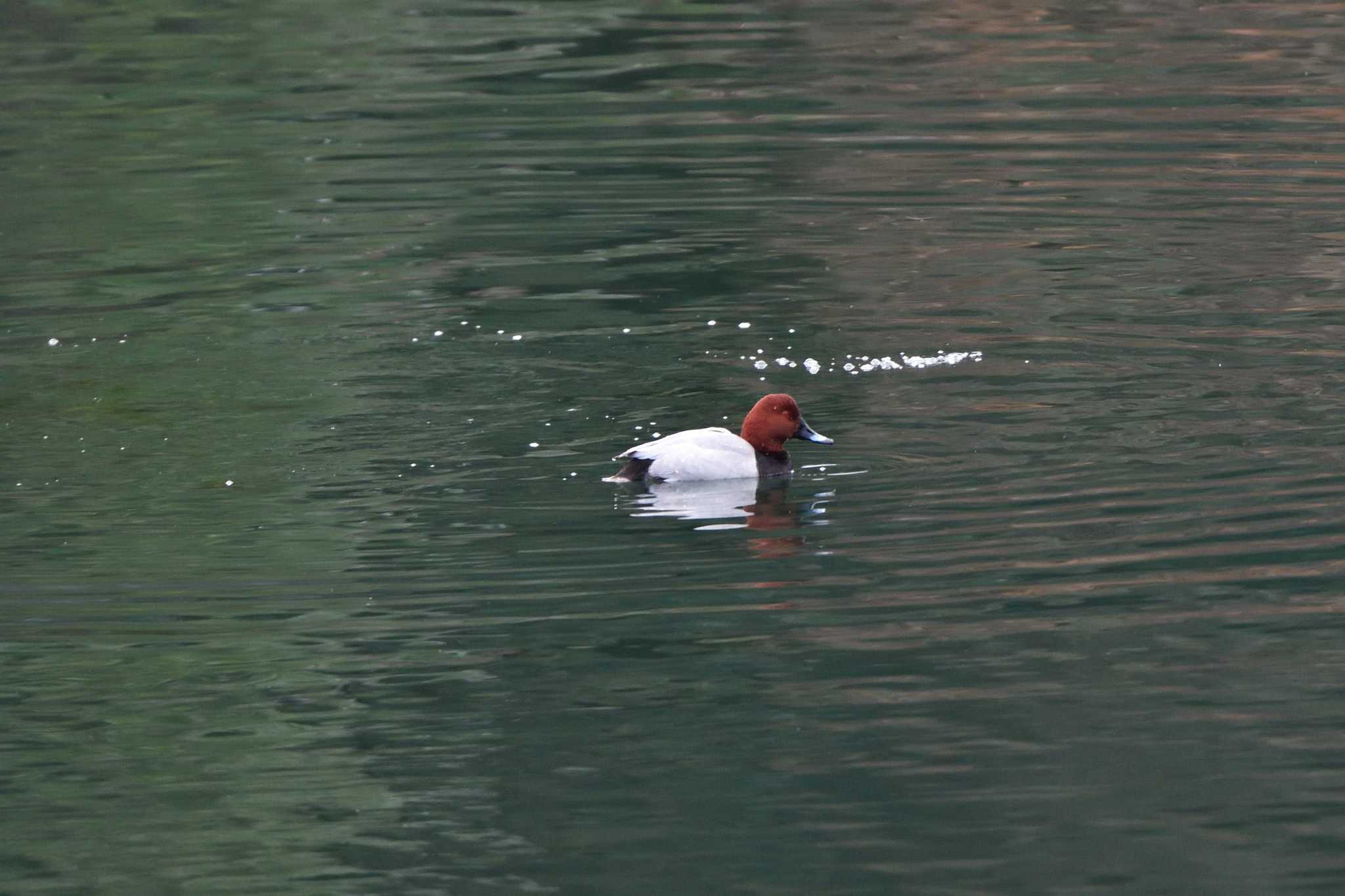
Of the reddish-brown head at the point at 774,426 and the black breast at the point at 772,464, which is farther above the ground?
the reddish-brown head at the point at 774,426

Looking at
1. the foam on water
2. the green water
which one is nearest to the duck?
the green water

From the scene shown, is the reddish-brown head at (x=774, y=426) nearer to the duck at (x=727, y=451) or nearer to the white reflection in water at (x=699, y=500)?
the duck at (x=727, y=451)

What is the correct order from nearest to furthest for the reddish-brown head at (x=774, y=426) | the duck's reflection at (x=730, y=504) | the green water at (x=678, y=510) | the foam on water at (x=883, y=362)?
the green water at (x=678, y=510), the duck's reflection at (x=730, y=504), the reddish-brown head at (x=774, y=426), the foam on water at (x=883, y=362)

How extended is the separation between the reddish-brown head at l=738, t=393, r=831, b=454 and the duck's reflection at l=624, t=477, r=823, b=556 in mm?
182

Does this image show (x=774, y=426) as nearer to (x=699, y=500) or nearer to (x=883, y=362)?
(x=699, y=500)

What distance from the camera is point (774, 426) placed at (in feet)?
33.3

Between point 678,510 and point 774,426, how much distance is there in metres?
0.79

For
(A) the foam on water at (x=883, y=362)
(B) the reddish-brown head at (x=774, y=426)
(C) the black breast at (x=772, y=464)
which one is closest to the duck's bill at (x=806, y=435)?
(B) the reddish-brown head at (x=774, y=426)

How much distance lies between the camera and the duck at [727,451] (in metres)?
9.80

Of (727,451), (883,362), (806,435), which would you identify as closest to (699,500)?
(727,451)

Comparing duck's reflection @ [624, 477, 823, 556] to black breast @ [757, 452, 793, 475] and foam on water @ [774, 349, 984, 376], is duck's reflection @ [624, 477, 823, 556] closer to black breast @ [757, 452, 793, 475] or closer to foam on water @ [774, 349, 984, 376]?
black breast @ [757, 452, 793, 475]

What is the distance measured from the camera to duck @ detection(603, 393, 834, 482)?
9797mm

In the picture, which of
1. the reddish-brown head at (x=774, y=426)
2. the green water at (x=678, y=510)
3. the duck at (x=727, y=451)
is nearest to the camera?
the green water at (x=678, y=510)

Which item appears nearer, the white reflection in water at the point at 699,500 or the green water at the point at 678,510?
the green water at the point at 678,510
